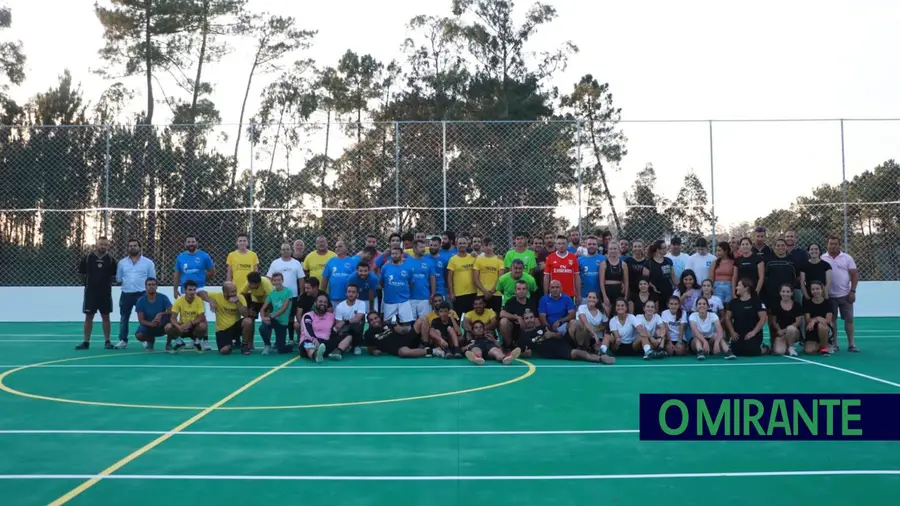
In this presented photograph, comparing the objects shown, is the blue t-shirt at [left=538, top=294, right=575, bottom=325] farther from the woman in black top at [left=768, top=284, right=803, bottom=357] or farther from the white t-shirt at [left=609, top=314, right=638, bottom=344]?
the woman in black top at [left=768, top=284, right=803, bottom=357]

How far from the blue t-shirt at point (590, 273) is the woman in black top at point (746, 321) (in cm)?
201

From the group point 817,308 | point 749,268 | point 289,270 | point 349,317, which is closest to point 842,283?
point 817,308

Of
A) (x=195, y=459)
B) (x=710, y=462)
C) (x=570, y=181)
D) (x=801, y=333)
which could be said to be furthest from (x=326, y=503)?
(x=570, y=181)

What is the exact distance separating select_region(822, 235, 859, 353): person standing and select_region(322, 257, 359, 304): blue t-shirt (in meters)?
7.58

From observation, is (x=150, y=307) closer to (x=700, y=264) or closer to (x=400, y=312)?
(x=400, y=312)

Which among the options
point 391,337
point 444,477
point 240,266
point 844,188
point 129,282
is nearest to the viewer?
point 444,477

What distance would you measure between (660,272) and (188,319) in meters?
7.51

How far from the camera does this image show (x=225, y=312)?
41.6 feet

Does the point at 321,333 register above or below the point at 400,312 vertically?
below

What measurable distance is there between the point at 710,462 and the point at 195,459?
386 centimetres

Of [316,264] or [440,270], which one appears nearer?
[440,270]

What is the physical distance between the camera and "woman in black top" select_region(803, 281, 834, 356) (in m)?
11.9

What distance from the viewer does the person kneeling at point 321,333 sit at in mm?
11773

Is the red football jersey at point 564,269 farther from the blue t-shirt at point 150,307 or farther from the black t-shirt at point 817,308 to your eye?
the blue t-shirt at point 150,307
